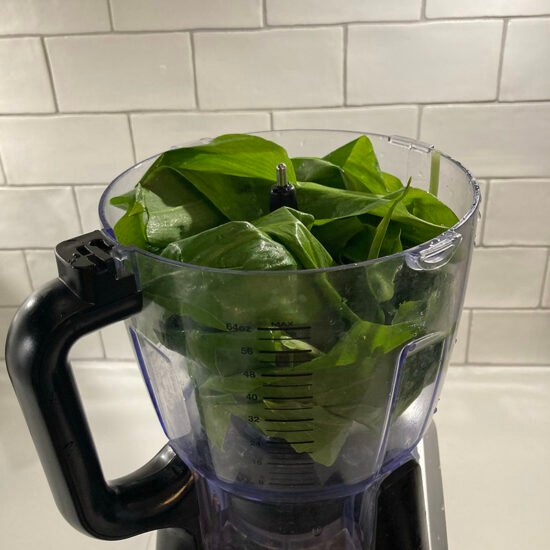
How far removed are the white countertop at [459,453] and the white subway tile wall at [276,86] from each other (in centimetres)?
15

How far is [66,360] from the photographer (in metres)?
0.36

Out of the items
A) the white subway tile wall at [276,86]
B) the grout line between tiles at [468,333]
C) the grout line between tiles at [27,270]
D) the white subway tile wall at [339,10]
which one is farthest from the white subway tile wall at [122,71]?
the grout line between tiles at [468,333]

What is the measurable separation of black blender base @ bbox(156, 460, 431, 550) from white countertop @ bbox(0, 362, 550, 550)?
0.18 meters

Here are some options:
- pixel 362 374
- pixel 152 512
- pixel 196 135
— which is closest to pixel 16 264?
pixel 196 135

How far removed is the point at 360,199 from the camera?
380 millimetres

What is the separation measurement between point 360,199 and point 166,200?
0.11 metres

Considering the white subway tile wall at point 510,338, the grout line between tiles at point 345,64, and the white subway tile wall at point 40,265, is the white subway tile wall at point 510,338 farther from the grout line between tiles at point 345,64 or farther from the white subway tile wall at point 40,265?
the white subway tile wall at point 40,265

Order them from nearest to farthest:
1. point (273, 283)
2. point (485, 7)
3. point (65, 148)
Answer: point (273, 283)
point (485, 7)
point (65, 148)

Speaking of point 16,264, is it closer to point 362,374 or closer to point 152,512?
point 152,512

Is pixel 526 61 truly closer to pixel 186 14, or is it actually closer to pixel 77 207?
pixel 186 14

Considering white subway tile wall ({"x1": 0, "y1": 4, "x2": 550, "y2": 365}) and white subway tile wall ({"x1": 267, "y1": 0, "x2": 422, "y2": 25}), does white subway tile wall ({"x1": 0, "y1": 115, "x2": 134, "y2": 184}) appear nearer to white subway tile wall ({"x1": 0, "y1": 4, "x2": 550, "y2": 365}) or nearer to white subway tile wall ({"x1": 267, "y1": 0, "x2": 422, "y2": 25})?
white subway tile wall ({"x1": 0, "y1": 4, "x2": 550, "y2": 365})

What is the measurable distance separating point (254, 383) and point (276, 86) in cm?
43

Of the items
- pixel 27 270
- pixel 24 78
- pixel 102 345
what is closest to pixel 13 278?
pixel 27 270

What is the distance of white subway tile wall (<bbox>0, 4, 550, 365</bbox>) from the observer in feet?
2.19
